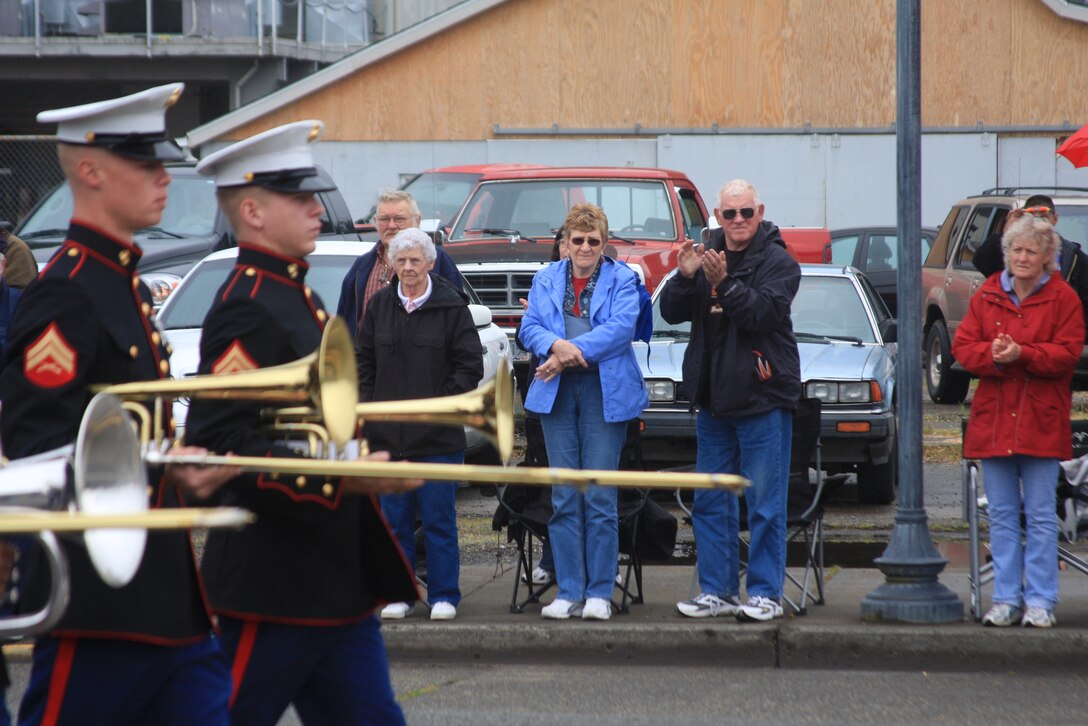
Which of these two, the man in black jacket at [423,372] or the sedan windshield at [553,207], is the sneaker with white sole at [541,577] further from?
the sedan windshield at [553,207]

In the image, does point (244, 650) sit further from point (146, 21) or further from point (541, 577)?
point (146, 21)

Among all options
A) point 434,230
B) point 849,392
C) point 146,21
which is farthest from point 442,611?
point 146,21

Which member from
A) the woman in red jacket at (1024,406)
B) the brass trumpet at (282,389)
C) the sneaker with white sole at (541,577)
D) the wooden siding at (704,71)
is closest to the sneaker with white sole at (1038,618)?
the woman in red jacket at (1024,406)

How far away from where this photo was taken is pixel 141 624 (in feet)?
10.4

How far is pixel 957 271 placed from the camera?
15.5 m

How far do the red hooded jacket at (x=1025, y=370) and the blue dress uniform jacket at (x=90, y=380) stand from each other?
4635 millimetres

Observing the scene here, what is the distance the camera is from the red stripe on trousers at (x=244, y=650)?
357 centimetres

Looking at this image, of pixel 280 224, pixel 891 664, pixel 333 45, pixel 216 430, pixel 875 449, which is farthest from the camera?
pixel 333 45

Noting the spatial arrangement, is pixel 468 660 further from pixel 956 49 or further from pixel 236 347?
pixel 956 49

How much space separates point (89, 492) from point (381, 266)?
5.45m

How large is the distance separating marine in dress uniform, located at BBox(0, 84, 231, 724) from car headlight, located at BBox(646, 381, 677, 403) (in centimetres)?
683

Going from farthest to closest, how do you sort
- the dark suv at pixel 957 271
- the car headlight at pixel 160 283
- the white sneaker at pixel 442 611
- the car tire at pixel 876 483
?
1. the dark suv at pixel 957 271
2. the car headlight at pixel 160 283
3. the car tire at pixel 876 483
4. the white sneaker at pixel 442 611

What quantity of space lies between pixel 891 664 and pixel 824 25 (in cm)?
2115

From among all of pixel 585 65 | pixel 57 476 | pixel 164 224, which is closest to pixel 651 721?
pixel 57 476
